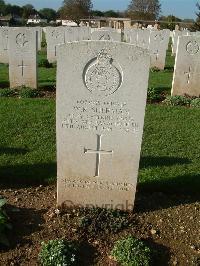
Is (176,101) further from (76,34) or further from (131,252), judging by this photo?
(76,34)

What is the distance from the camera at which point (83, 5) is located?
5978cm

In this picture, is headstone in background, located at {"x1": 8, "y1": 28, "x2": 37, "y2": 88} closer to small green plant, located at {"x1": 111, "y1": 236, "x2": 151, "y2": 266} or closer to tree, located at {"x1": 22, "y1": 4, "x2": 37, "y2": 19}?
small green plant, located at {"x1": 111, "y1": 236, "x2": 151, "y2": 266}

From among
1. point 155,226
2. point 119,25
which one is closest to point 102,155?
point 155,226

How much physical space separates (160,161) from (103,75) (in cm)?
240

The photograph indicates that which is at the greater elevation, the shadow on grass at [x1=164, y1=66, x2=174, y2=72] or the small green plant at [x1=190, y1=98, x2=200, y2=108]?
the small green plant at [x1=190, y1=98, x2=200, y2=108]

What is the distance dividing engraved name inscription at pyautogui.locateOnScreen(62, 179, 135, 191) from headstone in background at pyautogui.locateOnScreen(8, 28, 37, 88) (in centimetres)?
680

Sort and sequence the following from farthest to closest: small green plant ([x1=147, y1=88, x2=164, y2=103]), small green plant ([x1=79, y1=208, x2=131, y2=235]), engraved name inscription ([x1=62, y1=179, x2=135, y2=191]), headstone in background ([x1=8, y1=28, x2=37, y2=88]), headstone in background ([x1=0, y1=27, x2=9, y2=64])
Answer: headstone in background ([x1=0, y1=27, x2=9, y2=64]) < headstone in background ([x1=8, y1=28, x2=37, y2=88]) < small green plant ([x1=147, y1=88, x2=164, y2=103]) < engraved name inscription ([x1=62, y1=179, x2=135, y2=191]) < small green plant ([x1=79, y1=208, x2=131, y2=235])

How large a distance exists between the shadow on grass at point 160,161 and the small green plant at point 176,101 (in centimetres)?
378

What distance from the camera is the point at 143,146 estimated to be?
22.6 feet

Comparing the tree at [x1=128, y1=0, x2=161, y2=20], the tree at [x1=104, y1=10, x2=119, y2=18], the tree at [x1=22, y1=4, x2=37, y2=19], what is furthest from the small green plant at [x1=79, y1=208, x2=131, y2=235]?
the tree at [x1=104, y1=10, x2=119, y2=18]

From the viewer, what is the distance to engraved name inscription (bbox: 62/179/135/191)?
4.85 m

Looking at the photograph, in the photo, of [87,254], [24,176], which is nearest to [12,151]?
[24,176]

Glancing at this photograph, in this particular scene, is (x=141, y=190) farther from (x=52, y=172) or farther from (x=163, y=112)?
(x=163, y=112)

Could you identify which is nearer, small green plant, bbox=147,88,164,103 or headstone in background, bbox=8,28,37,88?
small green plant, bbox=147,88,164,103
